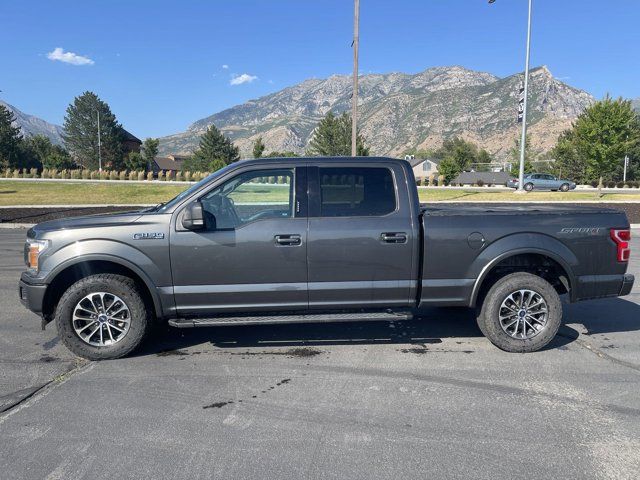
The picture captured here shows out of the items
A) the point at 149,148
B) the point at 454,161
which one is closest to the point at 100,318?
the point at 149,148

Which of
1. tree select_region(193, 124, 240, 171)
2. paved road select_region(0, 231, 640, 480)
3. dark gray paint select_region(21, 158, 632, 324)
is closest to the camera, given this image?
paved road select_region(0, 231, 640, 480)

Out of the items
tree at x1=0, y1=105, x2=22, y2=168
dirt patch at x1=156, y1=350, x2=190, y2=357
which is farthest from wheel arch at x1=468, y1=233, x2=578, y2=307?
tree at x1=0, y1=105, x2=22, y2=168

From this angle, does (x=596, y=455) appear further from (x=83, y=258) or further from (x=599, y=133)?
(x=599, y=133)

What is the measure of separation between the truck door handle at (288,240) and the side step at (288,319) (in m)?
0.74

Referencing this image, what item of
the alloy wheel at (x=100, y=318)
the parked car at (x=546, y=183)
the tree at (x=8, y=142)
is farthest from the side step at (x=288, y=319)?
the tree at (x=8, y=142)

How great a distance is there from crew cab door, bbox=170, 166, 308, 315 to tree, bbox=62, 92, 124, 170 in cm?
7936

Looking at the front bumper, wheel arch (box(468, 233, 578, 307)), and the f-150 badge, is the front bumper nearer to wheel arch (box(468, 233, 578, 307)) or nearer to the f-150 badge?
the f-150 badge

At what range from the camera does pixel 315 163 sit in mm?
4875

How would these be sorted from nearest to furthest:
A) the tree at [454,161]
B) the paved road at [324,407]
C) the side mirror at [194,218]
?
the paved road at [324,407] < the side mirror at [194,218] < the tree at [454,161]

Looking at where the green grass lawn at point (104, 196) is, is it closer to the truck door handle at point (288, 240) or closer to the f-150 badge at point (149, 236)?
the f-150 badge at point (149, 236)

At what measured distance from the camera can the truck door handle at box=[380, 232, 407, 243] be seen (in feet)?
15.3

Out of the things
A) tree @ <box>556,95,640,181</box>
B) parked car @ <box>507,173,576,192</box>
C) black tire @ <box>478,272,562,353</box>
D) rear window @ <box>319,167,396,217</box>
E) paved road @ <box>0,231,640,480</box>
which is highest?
tree @ <box>556,95,640,181</box>

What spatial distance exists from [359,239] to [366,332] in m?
1.43

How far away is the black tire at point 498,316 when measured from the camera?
15.9 feet
